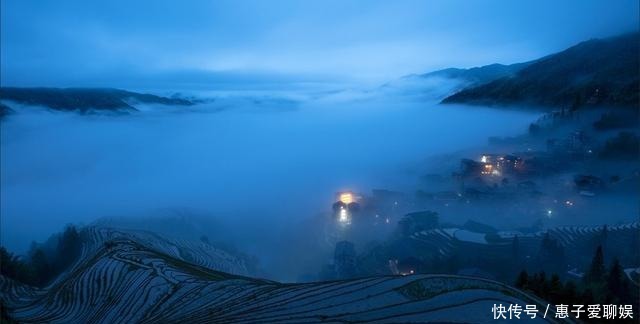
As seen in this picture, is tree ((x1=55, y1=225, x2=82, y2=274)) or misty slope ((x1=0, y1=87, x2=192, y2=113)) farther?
misty slope ((x1=0, y1=87, x2=192, y2=113))

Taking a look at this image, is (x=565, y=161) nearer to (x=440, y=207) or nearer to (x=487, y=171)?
(x=487, y=171)

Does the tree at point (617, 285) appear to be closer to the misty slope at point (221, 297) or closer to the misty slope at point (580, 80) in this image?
the misty slope at point (221, 297)

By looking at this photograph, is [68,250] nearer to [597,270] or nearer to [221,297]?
[221,297]

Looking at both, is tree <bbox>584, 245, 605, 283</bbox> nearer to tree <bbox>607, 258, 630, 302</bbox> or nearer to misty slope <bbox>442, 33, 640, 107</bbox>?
tree <bbox>607, 258, 630, 302</bbox>

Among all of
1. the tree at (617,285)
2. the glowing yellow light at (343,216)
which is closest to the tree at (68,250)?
the glowing yellow light at (343,216)

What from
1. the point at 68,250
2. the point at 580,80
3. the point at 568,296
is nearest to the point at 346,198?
the point at 68,250

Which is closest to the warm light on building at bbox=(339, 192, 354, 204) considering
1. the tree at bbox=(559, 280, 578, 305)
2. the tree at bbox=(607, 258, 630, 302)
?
the tree at bbox=(607, 258, 630, 302)
